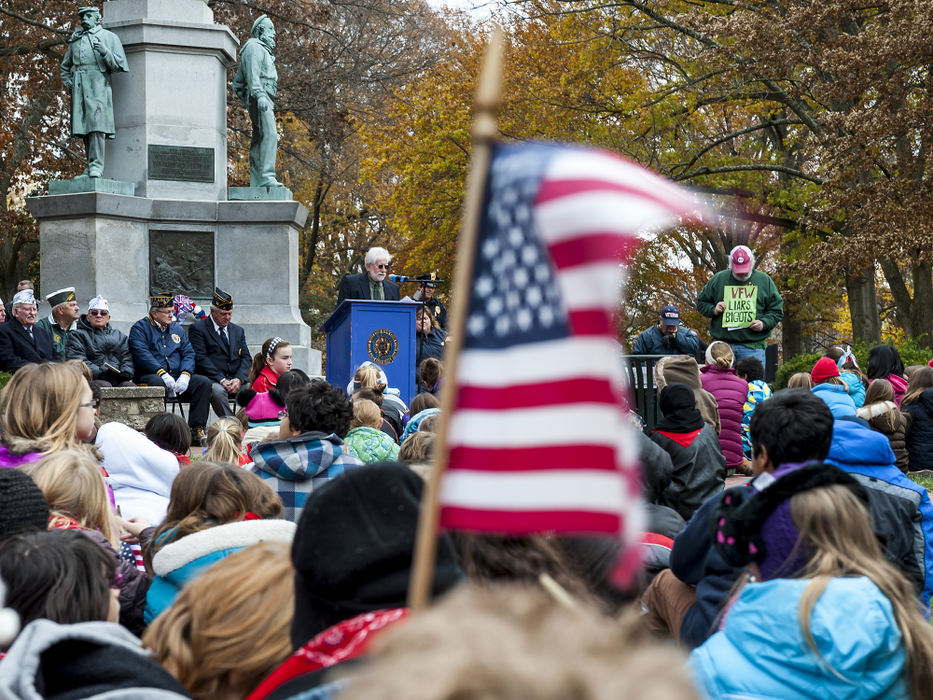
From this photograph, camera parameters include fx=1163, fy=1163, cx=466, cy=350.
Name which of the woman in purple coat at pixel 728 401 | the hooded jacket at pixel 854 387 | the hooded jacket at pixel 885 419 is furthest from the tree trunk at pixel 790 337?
the hooded jacket at pixel 885 419

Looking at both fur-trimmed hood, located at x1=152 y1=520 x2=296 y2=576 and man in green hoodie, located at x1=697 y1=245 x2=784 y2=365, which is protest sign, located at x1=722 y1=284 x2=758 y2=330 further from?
fur-trimmed hood, located at x1=152 y1=520 x2=296 y2=576

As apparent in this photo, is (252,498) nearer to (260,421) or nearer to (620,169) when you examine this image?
(620,169)

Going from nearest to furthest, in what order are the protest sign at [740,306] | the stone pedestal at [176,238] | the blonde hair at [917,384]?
the blonde hair at [917,384] → the protest sign at [740,306] → the stone pedestal at [176,238]

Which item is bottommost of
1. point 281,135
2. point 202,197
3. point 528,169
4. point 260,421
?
point 260,421

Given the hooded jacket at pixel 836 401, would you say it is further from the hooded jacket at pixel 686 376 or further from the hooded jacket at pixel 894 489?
the hooded jacket at pixel 686 376

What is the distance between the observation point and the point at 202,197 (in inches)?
674

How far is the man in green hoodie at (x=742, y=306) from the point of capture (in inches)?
504

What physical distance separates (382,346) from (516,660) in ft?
35.7

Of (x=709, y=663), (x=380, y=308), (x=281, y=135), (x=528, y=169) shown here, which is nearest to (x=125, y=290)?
(x=380, y=308)

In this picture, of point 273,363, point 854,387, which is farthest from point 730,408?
point 273,363

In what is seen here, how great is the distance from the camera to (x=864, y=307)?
2394 cm

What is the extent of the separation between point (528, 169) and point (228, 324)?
12.6m

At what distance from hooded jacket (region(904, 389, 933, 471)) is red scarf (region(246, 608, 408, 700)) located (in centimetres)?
954

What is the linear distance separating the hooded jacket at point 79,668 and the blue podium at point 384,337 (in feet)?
30.2
